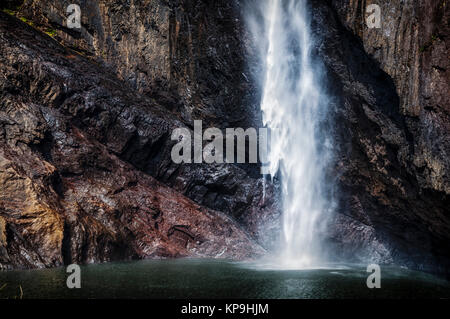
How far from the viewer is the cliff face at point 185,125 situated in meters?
17.4

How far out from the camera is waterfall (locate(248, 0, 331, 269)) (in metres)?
25.5

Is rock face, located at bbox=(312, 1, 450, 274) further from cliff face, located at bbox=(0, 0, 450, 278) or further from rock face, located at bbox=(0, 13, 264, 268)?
rock face, located at bbox=(0, 13, 264, 268)

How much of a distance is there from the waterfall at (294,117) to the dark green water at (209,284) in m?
8.85

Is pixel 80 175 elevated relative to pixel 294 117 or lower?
lower

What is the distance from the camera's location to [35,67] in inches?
930

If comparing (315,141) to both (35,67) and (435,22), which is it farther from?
(35,67)

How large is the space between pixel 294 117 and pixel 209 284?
16102 millimetres

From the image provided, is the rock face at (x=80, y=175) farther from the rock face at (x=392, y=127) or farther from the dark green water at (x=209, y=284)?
the rock face at (x=392, y=127)

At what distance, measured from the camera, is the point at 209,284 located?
44.5ft

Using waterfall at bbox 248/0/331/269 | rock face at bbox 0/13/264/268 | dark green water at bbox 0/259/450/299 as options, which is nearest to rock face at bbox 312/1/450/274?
waterfall at bbox 248/0/331/269

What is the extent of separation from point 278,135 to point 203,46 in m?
7.91

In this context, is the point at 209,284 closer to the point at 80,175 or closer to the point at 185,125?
the point at 80,175

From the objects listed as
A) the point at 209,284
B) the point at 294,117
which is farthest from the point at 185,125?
the point at 209,284
